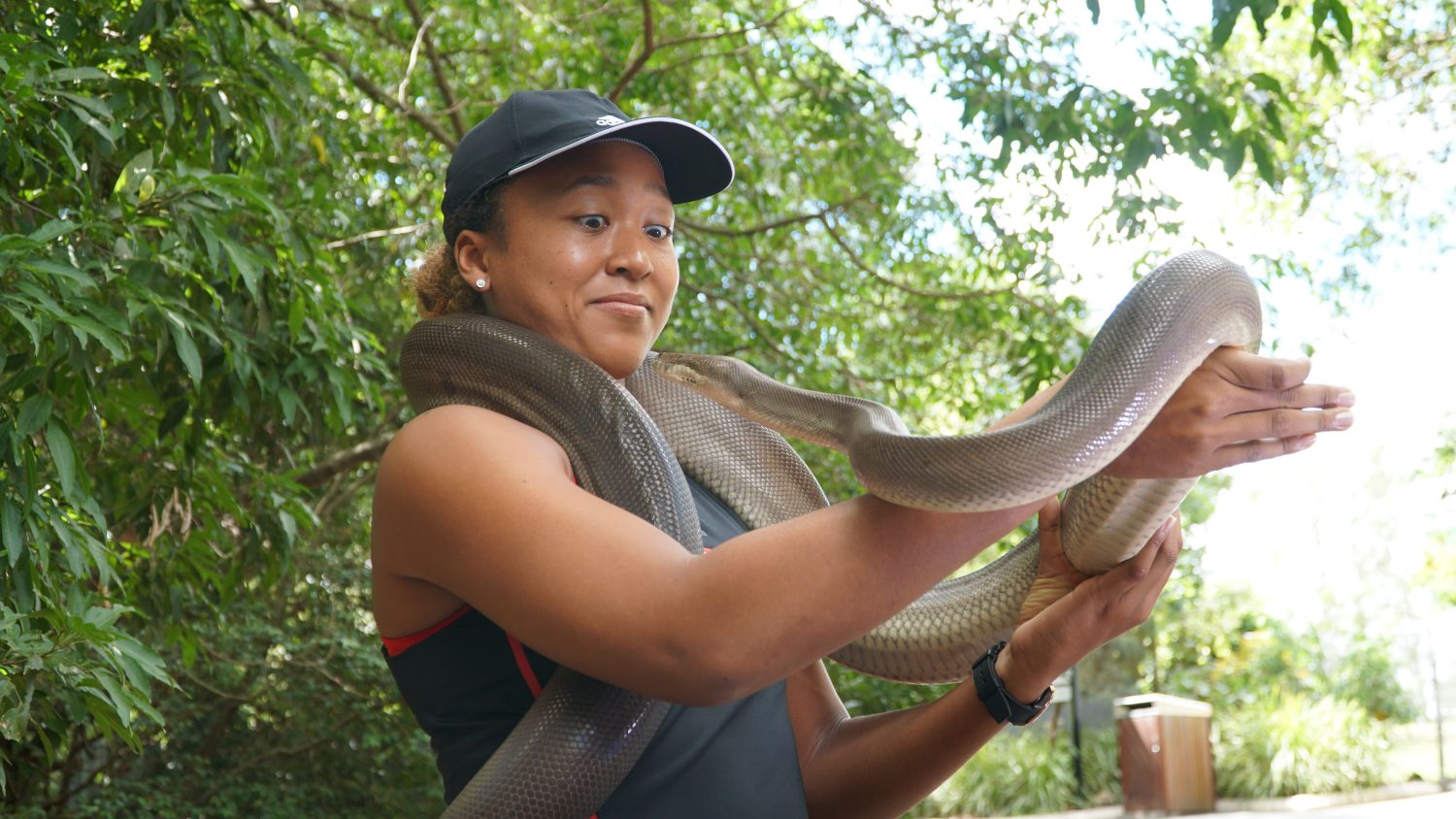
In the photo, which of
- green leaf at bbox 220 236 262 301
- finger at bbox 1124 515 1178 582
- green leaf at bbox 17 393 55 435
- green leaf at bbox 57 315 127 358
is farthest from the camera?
green leaf at bbox 220 236 262 301

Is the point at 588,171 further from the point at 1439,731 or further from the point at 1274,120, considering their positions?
the point at 1439,731

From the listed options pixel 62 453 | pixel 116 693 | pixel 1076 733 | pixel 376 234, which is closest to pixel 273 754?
pixel 376 234


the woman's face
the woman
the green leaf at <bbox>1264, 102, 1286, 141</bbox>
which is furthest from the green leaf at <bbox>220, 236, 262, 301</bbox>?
the green leaf at <bbox>1264, 102, 1286, 141</bbox>

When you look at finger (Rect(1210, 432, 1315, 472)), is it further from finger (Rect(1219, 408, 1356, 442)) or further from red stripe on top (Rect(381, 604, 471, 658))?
red stripe on top (Rect(381, 604, 471, 658))

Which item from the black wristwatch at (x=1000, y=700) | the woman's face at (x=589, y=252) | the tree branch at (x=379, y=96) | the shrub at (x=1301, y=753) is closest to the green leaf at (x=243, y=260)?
the woman's face at (x=589, y=252)

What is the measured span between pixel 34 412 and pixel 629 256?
1.70 metres

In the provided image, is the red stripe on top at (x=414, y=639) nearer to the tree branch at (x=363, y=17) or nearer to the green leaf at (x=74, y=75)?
the green leaf at (x=74, y=75)

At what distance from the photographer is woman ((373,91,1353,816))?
4.08 ft

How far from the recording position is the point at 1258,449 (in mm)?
1363

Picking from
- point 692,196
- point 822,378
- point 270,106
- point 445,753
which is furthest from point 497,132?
point 822,378

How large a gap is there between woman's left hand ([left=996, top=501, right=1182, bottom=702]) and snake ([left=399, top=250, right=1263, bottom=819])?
33 millimetres

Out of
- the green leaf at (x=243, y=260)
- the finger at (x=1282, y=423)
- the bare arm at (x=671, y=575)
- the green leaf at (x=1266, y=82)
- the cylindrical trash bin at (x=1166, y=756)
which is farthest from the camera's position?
the cylindrical trash bin at (x=1166, y=756)

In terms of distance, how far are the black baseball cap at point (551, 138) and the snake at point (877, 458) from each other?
0.21 metres

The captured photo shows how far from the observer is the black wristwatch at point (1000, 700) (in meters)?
1.85
